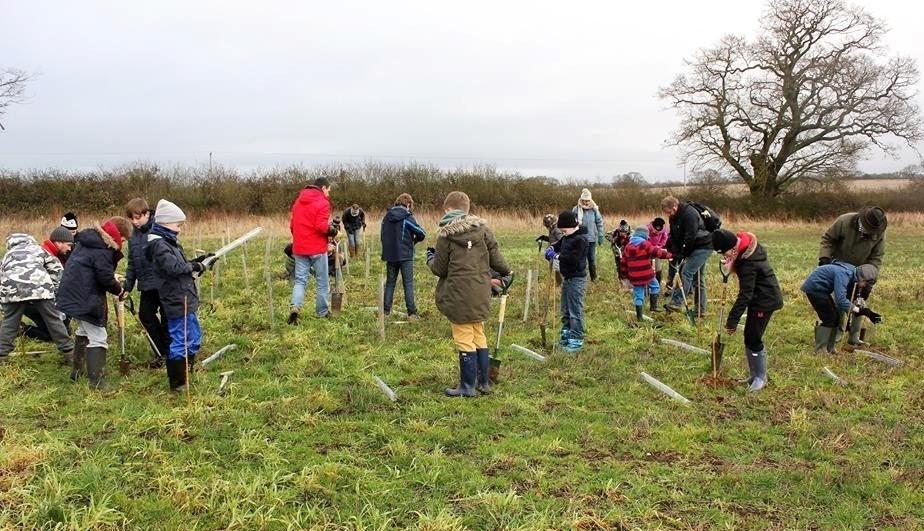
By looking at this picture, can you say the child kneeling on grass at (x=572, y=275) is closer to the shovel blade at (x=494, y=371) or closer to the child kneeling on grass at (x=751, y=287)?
the shovel blade at (x=494, y=371)

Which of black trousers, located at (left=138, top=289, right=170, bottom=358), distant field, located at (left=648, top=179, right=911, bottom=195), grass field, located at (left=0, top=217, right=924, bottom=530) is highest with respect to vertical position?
distant field, located at (left=648, top=179, right=911, bottom=195)

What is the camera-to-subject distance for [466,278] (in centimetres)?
590

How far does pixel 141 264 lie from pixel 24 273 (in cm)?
142

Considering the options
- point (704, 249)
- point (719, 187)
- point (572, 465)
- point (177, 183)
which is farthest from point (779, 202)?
point (572, 465)

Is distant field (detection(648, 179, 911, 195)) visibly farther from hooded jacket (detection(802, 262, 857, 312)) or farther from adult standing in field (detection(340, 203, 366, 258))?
hooded jacket (detection(802, 262, 857, 312))

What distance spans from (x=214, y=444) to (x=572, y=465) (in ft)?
8.83

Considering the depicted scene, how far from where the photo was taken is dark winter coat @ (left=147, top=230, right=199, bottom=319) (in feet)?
19.4

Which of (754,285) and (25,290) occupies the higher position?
(754,285)

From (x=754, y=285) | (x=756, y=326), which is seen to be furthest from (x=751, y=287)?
(x=756, y=326)

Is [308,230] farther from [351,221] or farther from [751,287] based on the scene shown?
[351,221]

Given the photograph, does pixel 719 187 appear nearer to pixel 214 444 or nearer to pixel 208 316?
pixel 208 316

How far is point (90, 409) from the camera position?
5656mm

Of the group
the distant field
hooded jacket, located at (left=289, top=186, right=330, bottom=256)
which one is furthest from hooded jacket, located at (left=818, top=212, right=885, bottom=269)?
the distant field

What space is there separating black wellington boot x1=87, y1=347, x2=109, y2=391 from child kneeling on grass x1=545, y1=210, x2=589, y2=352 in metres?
5.02
